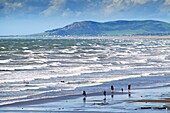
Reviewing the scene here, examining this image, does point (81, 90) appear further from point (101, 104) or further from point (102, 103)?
point (101, 104)

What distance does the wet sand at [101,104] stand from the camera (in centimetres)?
4531

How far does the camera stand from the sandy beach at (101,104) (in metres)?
45.3

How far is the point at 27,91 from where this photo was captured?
58469mm

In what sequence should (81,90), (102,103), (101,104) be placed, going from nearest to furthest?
(101,104), (102,103), (81,90)

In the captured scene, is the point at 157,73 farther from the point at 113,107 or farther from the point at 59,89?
the point at 113,107

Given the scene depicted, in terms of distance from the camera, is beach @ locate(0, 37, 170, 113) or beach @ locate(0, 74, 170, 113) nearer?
beach @ locate(0, 74, 170, 113)

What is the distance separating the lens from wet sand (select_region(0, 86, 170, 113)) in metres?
45.3

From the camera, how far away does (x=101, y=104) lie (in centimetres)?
4884

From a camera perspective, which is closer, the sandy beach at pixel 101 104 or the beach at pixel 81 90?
the sandy beach at pixel 101 104

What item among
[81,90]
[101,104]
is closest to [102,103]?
[101,104]

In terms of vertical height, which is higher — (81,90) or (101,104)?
(81,90)

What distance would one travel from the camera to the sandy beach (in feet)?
149

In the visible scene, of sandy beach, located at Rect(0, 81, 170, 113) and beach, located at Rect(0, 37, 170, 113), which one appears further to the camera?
beach, located at Rect(0, 37, 170, 113)

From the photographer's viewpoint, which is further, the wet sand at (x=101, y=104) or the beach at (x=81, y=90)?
the beach at (x=81, y=90)
